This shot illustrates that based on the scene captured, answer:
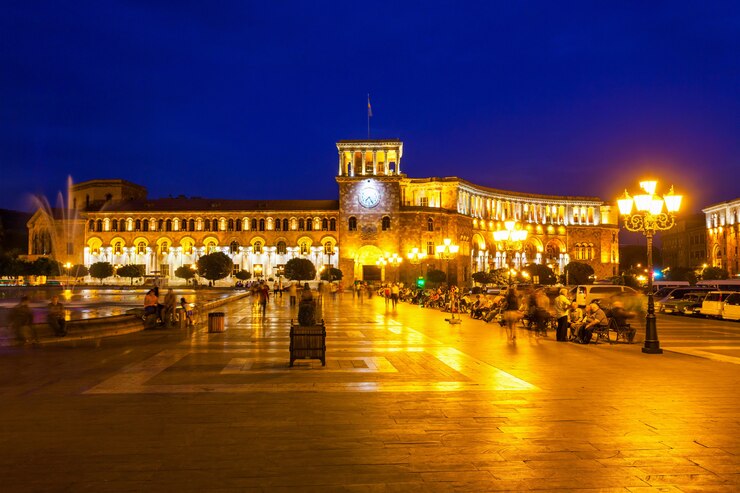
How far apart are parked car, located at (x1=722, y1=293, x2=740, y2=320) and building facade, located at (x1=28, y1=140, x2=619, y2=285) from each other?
176 feet

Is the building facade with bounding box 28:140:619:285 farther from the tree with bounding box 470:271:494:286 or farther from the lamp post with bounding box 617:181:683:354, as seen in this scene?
the lamp post with bounding box 617:181:683:354

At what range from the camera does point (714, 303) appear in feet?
97.1

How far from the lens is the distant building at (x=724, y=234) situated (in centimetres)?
10131

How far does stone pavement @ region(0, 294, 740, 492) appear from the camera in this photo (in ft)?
18.5

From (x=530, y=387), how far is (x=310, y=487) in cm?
575

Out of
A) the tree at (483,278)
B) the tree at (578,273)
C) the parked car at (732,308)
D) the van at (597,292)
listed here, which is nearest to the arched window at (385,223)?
the tree at (483,278)

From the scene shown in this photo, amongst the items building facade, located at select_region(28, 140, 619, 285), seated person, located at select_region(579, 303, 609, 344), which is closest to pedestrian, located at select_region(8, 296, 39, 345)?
seated person, located at select_region(579, 303, 609, 344)

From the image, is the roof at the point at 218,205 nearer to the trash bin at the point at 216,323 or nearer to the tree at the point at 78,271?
the tree at the point at 78,271

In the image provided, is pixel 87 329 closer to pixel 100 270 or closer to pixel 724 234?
pixel 100 270

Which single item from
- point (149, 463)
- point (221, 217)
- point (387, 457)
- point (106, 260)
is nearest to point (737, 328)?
point (387, 457)

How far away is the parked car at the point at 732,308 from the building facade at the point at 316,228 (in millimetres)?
53620

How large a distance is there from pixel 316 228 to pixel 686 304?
64.4 m

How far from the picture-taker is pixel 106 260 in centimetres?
9350

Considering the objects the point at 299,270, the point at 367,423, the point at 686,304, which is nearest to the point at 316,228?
the point at 299,270
